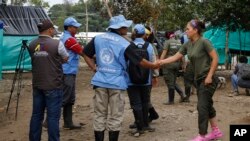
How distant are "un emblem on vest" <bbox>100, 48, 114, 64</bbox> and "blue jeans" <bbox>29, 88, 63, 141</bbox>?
80cm

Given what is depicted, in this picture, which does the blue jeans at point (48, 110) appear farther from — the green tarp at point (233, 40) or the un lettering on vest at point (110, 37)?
the green tarp at point (233, 40)

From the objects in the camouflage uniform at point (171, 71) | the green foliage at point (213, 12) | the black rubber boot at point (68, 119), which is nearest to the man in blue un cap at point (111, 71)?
the black rubber boot at point (68, 119)

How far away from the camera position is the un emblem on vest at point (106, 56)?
5.69m

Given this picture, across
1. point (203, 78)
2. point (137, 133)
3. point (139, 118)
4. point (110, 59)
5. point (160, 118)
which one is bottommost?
point (160, 118)

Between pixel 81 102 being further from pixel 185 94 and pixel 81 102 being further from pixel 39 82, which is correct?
pixel 39 82

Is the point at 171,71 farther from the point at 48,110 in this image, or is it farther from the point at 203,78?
the point at 48,110

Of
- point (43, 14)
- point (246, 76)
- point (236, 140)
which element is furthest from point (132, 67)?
point (43, 14)

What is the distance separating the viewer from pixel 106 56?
18.7 feet

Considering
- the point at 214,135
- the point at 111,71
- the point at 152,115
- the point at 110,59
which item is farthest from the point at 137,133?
the point at 110,59

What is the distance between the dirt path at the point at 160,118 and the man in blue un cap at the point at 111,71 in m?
1.13

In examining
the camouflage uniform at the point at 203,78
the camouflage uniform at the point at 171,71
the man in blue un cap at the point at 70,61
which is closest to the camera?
the camouflage uniform at the point at 203,78

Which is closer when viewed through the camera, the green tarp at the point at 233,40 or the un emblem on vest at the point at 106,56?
the un emblem on vest at the point at 106,56

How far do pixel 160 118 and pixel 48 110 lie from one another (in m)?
3.05

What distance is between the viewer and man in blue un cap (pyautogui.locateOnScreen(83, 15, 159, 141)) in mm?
5672
